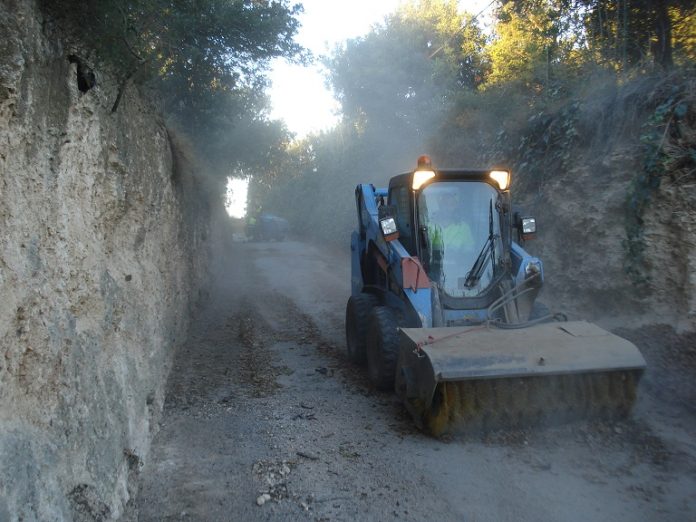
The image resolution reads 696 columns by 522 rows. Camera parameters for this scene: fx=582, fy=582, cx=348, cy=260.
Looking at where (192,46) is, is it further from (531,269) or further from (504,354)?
(504,354)

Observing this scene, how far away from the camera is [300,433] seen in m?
5.45

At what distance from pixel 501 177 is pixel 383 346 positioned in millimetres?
2263

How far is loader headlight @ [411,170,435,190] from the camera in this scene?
20.4ft

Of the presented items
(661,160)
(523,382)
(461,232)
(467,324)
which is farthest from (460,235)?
(661,160)

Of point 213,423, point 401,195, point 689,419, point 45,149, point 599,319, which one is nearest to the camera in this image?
point 45,149

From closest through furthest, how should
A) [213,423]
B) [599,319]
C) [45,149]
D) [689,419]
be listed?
[45,149]
[689,419]
[213,423]
[599,319]

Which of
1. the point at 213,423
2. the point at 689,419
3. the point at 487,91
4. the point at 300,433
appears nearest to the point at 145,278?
the point at 213,423

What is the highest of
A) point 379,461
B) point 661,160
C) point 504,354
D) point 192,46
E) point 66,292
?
point 192,46

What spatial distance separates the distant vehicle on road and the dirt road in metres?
27.1

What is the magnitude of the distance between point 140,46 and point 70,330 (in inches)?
124

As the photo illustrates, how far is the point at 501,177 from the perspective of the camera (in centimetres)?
641

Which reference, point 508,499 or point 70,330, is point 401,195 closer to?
point 508,499

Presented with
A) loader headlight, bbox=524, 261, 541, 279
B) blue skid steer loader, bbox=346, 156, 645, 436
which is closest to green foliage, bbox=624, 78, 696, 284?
blue skid steer loader, bbox=346, 156, 645, 436

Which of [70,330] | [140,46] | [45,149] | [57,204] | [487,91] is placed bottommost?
[70,330]
